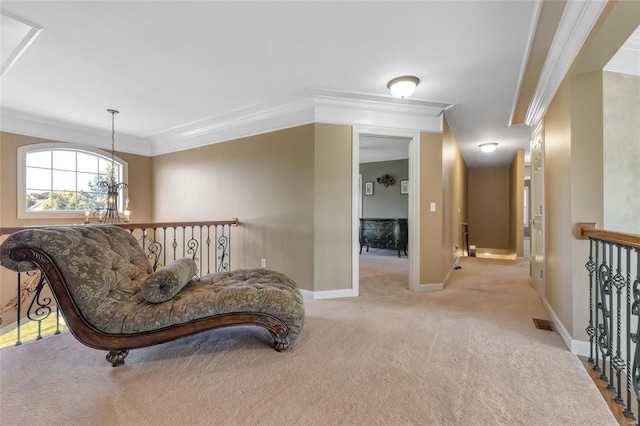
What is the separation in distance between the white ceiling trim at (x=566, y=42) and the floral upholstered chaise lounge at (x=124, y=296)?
2.54 m

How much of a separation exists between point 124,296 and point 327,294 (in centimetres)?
213

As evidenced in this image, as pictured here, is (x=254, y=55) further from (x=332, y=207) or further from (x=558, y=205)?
(x=558, y=205)

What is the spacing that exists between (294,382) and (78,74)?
11.6 feet

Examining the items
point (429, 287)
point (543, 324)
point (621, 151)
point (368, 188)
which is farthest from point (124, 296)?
point (368, 188)

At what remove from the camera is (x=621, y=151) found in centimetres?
209

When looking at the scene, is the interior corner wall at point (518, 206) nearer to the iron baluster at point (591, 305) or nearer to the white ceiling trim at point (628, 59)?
the white ceiling trim at point (628, 59)

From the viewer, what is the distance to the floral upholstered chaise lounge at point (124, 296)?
1.70 m

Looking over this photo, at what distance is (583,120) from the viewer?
2.11 m

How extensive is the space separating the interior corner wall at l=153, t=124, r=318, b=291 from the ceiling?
0.55m

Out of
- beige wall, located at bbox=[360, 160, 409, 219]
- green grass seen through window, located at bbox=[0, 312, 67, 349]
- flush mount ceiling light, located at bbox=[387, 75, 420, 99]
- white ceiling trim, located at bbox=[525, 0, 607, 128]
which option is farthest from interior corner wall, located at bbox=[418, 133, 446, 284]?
green grass seen through window, located at bbox=[0, 312, 67, 349]

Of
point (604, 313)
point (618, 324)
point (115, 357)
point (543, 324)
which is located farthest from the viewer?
point (543, 324)

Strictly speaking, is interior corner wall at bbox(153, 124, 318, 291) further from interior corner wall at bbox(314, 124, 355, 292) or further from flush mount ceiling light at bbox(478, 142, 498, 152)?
flush mount ceiling light at bbox(478, 142, 498, 152)

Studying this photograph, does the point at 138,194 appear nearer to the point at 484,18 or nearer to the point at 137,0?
the point at 137,0

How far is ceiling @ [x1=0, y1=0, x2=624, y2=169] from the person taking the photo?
201cm
